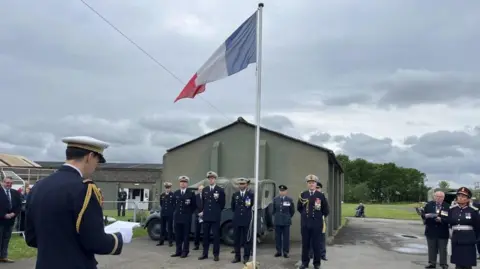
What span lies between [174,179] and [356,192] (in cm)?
8846

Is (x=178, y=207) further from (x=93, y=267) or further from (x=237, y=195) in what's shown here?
(x=93, y=267)

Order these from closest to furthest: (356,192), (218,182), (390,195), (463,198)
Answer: (463,198)
(218,182)
(356,192)
(390,195)

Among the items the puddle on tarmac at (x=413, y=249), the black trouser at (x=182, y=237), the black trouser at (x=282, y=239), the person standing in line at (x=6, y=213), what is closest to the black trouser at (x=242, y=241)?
the black trouser at (x=282, y=239)

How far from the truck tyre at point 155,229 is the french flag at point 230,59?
25.0 ft

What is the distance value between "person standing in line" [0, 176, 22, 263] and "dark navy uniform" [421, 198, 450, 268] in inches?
371

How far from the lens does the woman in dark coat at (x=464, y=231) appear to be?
8695 mm

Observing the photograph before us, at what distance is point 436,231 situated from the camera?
11.2m

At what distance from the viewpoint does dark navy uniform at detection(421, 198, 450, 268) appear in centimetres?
1112

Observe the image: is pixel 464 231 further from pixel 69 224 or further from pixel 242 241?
pixel 69 224

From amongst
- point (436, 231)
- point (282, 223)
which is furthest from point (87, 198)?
point (282, 223)

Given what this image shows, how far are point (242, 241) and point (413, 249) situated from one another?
21.2 feet

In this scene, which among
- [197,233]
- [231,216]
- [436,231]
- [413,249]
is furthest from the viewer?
[413,249]

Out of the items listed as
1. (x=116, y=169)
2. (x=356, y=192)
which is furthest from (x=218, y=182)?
(x=356, y=192)

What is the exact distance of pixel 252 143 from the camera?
1842 centimetres
